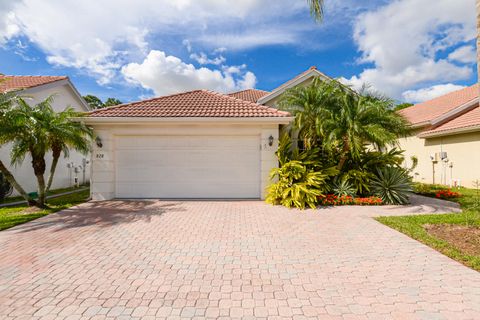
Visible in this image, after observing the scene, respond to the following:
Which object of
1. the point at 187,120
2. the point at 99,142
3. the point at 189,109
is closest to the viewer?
the point at 187,120

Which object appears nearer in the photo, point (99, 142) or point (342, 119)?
point (342, 119)

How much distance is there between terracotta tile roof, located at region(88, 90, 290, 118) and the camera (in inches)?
376

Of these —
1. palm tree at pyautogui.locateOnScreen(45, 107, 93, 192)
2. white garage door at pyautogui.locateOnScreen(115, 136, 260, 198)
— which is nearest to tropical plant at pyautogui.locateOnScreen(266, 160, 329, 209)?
white garage door at pyautogui.locateOnScreen(115, 136, 260, 198)

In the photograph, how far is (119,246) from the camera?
501 centimetres

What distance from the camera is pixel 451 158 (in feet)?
44.4

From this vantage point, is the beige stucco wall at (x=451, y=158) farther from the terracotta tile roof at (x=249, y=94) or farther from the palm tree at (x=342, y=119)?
the terracotta tile roof at (x=249, y=94)

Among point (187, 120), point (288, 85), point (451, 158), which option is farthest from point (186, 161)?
point (451, 158)

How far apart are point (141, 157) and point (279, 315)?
8.81m

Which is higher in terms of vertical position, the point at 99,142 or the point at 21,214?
the point at 99,142

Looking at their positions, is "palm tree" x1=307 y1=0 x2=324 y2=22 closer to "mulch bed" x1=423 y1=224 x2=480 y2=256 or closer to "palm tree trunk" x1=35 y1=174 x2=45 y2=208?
"mulch bed" x1=423 y1=224 x2=480 y2=256

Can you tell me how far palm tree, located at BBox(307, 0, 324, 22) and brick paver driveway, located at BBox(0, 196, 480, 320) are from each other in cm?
602

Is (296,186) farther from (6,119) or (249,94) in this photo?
(249,94)

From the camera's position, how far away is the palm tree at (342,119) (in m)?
8.41

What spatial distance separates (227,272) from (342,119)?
7.24 meters
